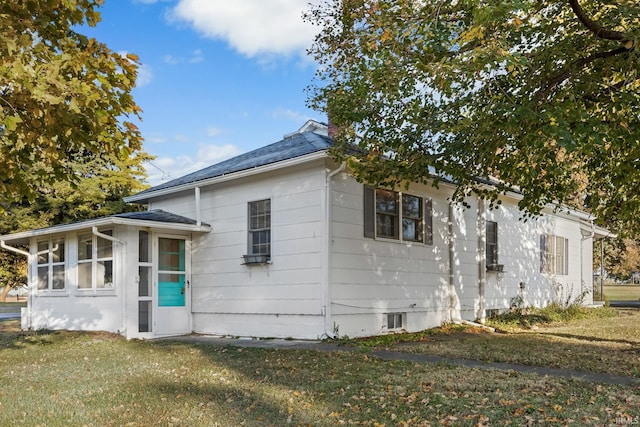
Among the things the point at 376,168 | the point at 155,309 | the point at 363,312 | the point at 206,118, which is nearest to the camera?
the point at 376,168

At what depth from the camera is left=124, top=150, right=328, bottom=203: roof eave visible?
10613 millimetres

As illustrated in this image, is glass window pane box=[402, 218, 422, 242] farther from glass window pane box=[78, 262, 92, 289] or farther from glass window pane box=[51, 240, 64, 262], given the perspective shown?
glass window pane box=[51, 240, 64, 262]

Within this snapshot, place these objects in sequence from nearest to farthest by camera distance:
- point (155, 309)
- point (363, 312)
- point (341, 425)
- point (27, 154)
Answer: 1. point (341, 425)
2. point (27, 154)
3. point (363, 312)
4. point (155, 309)

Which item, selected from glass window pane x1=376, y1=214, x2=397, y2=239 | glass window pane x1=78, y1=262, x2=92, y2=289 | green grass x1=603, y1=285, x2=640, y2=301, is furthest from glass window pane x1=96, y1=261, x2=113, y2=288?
green grass x1=603, y1=285, x2=640, y2=301

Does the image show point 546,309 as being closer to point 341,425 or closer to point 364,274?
point 364,274

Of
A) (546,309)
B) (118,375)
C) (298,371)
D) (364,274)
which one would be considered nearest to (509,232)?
(546,309)

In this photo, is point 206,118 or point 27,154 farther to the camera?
point 206,118

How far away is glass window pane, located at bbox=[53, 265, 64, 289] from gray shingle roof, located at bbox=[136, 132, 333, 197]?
3.00m

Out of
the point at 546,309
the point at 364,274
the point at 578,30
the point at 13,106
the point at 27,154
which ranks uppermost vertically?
the point at 578,30

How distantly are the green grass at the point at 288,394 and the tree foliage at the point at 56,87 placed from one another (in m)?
2.37

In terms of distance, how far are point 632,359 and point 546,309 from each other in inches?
360

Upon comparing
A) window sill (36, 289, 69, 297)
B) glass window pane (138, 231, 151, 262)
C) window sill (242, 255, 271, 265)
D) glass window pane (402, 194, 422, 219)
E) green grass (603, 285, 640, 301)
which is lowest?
green grass (603, 285, 640, 301)

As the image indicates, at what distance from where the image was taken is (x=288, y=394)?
6.02m

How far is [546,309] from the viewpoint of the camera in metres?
17.3
